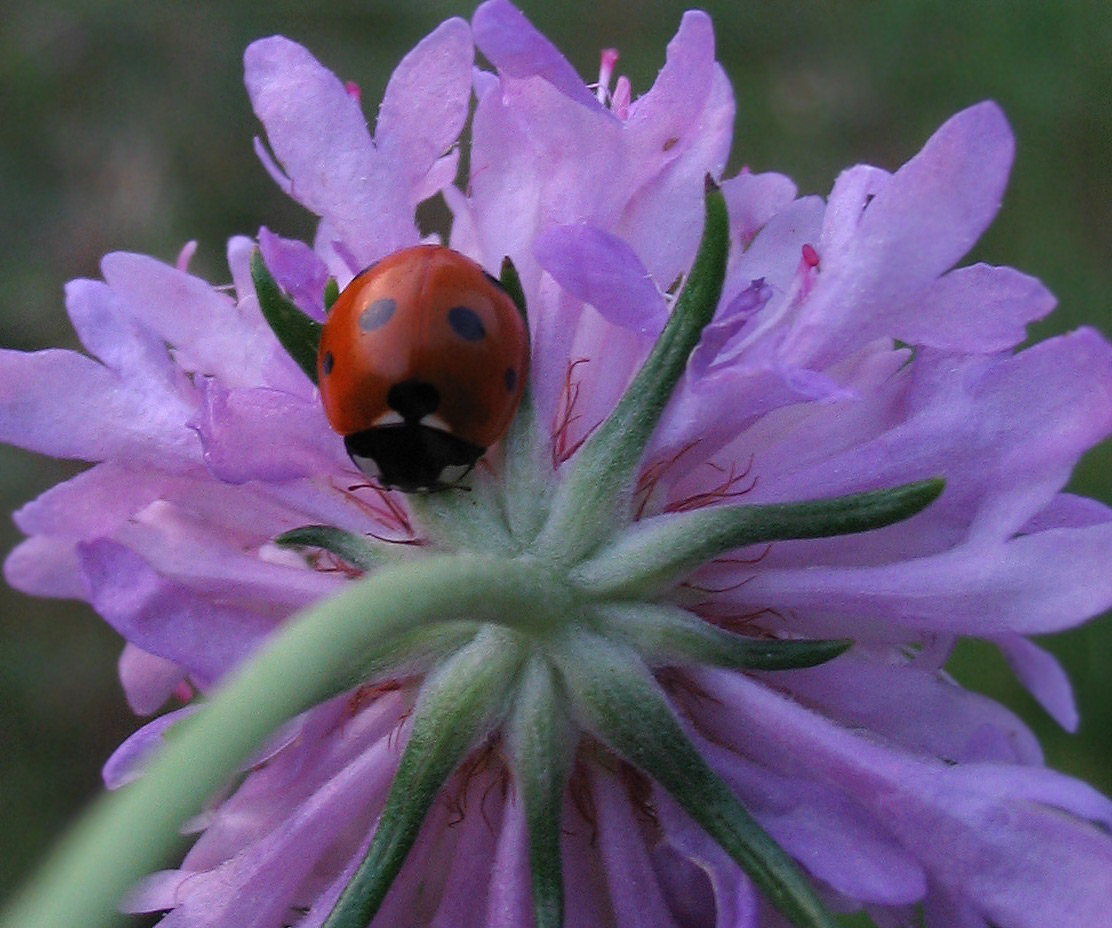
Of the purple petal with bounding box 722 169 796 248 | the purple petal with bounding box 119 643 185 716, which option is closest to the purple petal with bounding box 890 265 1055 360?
the purple petal with bounding box 722 169 796 248

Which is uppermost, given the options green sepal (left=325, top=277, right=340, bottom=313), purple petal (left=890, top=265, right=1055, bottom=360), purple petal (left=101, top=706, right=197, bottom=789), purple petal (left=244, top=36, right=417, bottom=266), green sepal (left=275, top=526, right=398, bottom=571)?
purple petal (left=244, top=36, right=417, bottom=266)

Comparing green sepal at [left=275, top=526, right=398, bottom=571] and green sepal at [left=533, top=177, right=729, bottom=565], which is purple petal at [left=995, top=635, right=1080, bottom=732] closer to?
green sepal at [left=533, top=177, right=729, bottom=565]

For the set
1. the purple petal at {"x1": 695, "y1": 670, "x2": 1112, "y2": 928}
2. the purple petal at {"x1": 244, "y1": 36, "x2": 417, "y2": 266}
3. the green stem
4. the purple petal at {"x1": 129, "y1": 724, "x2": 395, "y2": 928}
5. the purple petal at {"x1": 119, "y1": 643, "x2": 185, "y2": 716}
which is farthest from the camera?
the purple petal at {"x1": 119, "y1": 643, "x2": 185, "y2": 716}

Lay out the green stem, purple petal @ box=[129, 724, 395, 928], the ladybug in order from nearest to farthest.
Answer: the green stem
the ladybug
purple petal @ box=[129, 724, 395, 928]

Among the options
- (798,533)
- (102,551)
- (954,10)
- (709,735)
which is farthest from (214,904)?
(954,10)

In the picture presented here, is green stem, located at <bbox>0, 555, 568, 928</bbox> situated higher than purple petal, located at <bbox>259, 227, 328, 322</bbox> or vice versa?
purple petal, located at <bbox>259, 227, 328, 322</bbox>

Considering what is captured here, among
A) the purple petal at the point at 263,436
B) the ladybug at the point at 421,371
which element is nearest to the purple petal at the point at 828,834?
the ladybug at the point at 421,371

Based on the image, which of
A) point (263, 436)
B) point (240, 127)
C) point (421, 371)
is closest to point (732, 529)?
point (421, 371)
